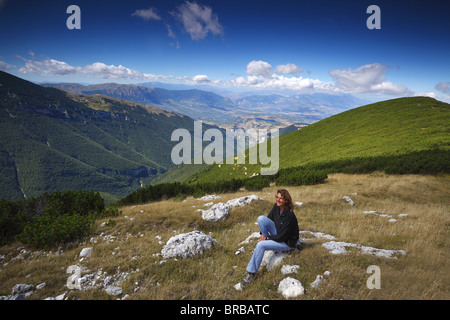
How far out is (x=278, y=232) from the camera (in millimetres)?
6363

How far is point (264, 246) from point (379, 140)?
4345 centimetres

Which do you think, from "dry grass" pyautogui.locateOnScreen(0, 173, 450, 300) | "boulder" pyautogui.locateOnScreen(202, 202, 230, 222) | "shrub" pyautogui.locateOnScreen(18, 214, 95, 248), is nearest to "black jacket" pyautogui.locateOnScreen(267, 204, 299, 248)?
"dry grass" pyautogui.locateOnScreen(0, 173, 450, 300)

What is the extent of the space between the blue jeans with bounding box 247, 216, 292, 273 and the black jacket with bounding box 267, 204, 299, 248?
180 millimetres

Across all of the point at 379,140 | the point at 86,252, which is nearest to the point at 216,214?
the point at 86,252

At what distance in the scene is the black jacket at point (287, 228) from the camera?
6.09 m

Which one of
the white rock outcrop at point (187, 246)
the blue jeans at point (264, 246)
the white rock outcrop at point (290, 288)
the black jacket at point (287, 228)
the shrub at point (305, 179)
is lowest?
the shrub at point (305, 179)

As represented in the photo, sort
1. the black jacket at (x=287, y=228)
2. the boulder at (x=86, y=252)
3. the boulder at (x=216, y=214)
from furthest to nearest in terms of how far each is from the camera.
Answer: the boulder at (x=216, y=214)
the boulder at (x=86, y=252)
the black jacket at (x=287, y=228)

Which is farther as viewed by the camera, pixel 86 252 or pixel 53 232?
pixel 53 232

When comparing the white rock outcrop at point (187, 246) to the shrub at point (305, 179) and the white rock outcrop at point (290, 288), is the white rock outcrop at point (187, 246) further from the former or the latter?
the shrub at point (305, 179)

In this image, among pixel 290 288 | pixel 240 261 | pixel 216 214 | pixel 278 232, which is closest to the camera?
pixel 290 288

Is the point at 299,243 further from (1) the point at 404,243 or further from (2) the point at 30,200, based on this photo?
(2) the point at 30,200

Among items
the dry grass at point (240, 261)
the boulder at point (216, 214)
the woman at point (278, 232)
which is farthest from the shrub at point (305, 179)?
the woman at point (278, 232)

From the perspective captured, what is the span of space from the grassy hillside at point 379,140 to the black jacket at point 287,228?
2218cm

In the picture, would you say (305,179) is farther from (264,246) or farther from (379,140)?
(379,140)
